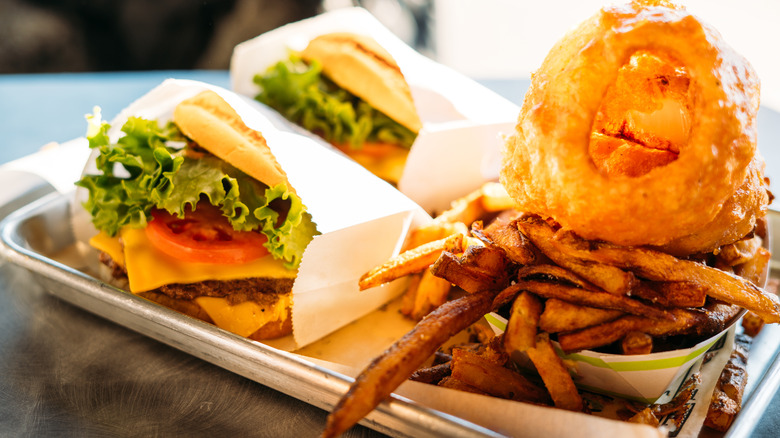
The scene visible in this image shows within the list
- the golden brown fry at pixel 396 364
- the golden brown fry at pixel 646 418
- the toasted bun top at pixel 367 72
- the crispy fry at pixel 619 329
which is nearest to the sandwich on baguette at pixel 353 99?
the toasted bun top at pixel 367 72

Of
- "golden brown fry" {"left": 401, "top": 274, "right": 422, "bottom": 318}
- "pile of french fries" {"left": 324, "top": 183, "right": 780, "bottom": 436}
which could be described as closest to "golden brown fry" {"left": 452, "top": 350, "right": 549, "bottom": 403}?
"pile of french fries" {"left": 324, "top": 183, "right": 780, "bottom": 436}

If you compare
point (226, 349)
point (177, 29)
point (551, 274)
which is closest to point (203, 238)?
point (226, 349)

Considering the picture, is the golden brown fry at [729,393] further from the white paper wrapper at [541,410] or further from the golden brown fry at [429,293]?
the golden brown fry at [429,293]

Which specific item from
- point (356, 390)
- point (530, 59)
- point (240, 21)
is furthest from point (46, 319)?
point (530, 59)

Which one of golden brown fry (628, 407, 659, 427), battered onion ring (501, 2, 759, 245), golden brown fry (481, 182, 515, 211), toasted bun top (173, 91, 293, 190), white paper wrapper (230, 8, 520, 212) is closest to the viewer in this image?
battered onion ring (501, 2, 759, 245)

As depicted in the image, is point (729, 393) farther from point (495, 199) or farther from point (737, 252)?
point (495, 199)

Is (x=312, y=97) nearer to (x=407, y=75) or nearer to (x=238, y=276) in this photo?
(x=407, y=75)

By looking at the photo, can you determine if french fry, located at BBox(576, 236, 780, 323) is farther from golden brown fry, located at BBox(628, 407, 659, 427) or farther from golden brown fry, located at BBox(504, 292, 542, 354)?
golden brown fry, located at BBox(628, 407, 659, 427)
